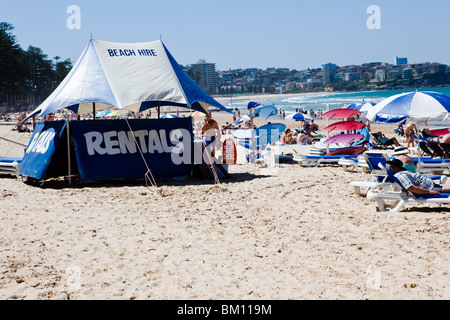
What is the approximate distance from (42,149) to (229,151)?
4.69 metres

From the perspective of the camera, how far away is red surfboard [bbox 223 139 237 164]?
12.9 meters

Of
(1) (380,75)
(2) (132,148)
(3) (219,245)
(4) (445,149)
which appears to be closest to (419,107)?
(4) (445,149)

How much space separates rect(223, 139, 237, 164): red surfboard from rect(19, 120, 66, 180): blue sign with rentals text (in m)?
4.19

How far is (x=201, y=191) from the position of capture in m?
9.53

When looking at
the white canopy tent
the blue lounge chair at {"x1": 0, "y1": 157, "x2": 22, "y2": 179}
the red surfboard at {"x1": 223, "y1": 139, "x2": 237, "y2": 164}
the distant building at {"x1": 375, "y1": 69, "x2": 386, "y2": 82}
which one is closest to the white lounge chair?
the red surfboard at {"x1": 223, "y1": 139, "x2": 237, "y2": 164}

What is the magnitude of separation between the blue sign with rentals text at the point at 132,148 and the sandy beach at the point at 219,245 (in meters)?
0.98

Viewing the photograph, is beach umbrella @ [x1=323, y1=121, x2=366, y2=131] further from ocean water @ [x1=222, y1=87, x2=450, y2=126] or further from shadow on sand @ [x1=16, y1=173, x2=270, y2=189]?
ocean water @ [x1=222, y1=87, x2=450, y2=126]

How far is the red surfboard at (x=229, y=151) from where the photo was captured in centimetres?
1289

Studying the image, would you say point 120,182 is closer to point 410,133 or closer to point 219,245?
point 219,245

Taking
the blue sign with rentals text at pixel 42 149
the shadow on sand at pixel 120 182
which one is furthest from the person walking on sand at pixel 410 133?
the blue sign with rentals text at pixel 42 149

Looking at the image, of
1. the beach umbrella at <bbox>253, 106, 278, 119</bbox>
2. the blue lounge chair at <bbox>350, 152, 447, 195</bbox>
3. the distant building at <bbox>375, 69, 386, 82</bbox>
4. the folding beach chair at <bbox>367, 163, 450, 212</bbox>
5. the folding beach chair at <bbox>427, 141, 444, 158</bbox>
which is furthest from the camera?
the distant building at <bbox>375, 69, 386, 82</bbox>

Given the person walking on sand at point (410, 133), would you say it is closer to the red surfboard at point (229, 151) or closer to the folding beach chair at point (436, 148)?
the folding beach chair at point (436, 148)

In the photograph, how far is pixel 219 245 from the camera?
19.5 ft
